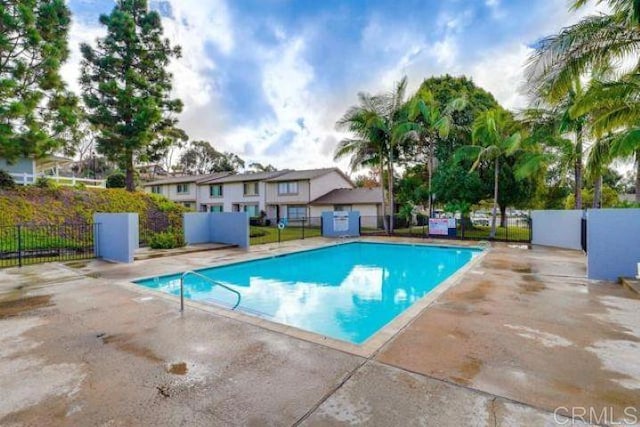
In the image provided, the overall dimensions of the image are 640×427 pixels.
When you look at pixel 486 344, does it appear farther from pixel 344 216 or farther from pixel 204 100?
pixel 204 100

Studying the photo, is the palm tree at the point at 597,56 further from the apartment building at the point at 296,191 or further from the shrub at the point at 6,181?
the apartment building at the point at 296,191

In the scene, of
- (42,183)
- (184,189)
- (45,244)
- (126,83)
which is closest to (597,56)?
(45,244)

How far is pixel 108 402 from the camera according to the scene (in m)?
2.95

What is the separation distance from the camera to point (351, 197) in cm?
2870

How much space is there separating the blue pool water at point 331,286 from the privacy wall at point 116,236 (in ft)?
9.29

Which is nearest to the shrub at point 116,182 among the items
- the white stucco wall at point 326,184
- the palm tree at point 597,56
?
the white stucco wall at point 326,184

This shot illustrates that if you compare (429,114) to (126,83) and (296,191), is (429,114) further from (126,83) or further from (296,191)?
(126,83)

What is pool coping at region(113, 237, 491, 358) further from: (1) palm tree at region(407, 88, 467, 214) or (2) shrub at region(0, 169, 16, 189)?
(1) palm tree at region(407, 88, 467, 214)

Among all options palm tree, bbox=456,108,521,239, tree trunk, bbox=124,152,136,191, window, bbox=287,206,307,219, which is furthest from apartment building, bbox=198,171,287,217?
palm tree, bbox=456,108,521,239

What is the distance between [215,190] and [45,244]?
68.7 ft

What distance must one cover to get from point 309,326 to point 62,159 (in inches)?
1003

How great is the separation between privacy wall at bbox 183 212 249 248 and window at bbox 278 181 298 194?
45.3ft

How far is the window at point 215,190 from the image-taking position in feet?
110

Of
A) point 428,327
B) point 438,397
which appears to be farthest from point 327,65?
point 438,397
